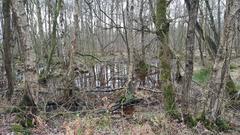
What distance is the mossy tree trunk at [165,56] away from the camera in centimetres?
649

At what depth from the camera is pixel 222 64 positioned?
21.0 feet

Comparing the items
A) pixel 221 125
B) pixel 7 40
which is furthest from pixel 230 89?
pixel 7 40

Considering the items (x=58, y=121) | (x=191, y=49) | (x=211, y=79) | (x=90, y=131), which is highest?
(x=191, y=49)

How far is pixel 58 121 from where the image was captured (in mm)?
7504

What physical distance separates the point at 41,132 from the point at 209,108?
129 inches

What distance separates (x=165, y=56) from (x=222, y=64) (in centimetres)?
Result: 108

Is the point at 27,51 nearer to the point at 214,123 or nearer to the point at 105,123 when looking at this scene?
the point at 105,123

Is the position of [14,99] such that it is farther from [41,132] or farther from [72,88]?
[41,132]

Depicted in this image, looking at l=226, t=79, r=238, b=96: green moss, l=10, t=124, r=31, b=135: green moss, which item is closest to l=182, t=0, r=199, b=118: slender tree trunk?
l=226, t=79, r=238, b=96: green moss

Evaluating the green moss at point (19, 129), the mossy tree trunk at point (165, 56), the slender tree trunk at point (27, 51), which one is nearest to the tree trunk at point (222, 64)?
the mossy tree trunk at point (165, 56)

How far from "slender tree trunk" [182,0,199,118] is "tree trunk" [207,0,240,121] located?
43cm

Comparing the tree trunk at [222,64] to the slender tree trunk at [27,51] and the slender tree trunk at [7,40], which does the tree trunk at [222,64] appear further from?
the slender tree trunk at [7,40]

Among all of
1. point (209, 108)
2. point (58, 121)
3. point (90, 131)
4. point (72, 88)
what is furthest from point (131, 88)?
point (90, 131)

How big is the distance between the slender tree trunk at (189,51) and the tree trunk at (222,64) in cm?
43
